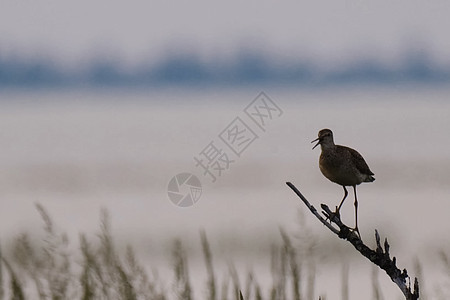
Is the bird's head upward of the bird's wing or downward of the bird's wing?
upward

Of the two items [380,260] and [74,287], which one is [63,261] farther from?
[380,260]

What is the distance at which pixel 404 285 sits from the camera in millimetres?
5422

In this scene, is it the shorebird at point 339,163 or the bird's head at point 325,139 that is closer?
the shorebird at point 339,163

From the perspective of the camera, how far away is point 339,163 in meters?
7.18

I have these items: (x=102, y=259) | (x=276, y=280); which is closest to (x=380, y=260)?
(x=276, y=280)

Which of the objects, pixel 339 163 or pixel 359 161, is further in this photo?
pixel 359 161

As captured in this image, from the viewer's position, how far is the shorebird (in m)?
7.20

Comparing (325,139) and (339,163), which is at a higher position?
(325,139)

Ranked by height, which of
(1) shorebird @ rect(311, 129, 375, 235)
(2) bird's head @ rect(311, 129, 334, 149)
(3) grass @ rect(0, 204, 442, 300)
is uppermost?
(2) bird's head @ rect(311, 129, 334, 149)

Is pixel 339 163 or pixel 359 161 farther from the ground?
pixel 359 161

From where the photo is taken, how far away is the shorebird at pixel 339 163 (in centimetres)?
720

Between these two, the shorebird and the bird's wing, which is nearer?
the shorebird

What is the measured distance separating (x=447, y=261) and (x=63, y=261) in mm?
1997

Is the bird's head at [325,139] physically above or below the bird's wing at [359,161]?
above
